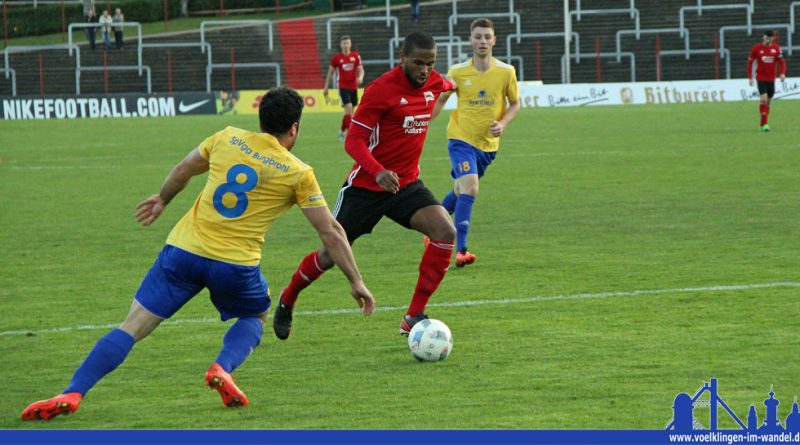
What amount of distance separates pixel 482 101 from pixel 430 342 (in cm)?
460

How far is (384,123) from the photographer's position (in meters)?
8.45

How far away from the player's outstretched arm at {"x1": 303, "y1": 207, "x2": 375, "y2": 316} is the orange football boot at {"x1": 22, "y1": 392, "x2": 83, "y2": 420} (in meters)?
1.43

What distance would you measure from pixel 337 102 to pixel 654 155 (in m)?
21.0

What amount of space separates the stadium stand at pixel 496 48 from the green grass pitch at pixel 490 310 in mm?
27077

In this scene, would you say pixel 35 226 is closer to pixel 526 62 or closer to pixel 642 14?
pixel 526 62

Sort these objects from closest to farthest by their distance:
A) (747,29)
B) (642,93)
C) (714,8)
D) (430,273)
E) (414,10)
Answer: (430,273)
(642,93)
(747,29)
(714,8)
(414,10)

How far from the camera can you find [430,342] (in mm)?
7430

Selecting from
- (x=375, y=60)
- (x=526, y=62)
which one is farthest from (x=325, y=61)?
(x=526, y=62)

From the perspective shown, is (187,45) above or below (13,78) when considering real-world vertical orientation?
above

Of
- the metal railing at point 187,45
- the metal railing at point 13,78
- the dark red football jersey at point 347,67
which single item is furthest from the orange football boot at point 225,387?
the metal railing at point 187,45

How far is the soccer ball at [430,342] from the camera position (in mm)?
7426

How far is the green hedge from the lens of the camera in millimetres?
56812

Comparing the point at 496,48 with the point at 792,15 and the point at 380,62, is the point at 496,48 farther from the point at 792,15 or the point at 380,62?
the point at 792,15

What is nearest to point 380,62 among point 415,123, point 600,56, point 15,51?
point 600,56
